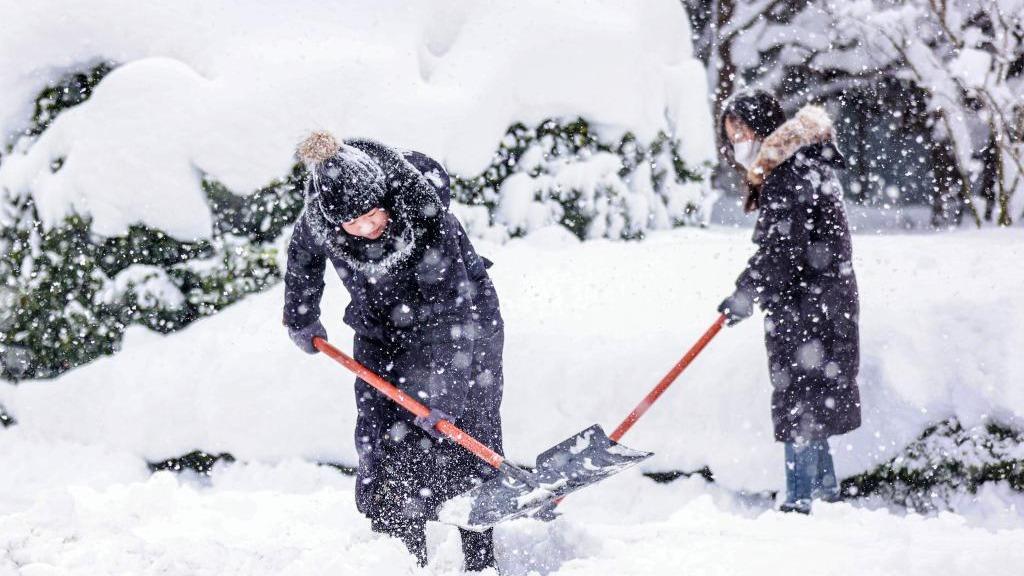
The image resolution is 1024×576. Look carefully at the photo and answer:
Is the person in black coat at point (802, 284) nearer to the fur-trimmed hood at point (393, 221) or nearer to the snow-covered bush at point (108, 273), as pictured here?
the fur-trimmed hood at point (393, 221)

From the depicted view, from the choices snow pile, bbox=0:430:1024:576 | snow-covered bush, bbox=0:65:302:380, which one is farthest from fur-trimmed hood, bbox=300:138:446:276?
snow-covered bush, bbox=0:65:302:380

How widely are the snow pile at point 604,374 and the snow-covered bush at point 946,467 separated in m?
0.06

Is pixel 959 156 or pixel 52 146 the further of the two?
pixel 959 156

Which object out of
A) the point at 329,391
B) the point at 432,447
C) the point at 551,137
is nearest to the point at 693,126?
the point at 551,137

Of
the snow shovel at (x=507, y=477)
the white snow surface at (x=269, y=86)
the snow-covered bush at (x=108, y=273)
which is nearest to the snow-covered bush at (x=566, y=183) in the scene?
the white snow surface at (x=269, y=86)

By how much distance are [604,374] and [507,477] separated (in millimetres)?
1588

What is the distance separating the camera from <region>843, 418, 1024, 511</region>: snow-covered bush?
3.63m

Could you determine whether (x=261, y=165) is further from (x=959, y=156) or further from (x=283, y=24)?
(x=959, y=156)

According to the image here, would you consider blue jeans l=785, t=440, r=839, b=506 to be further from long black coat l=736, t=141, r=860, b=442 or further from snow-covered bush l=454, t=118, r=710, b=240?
snow-covered bush l=454, t=118, r=710, b=240

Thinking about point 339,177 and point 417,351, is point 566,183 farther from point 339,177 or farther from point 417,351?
point 339,177

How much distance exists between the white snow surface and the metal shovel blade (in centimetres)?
255

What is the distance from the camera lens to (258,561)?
8.32 ft

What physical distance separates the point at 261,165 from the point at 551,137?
1.77 m

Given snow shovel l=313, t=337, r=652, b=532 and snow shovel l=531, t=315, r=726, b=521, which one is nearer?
snow shovel l=313, t=337, r=652, b=532
